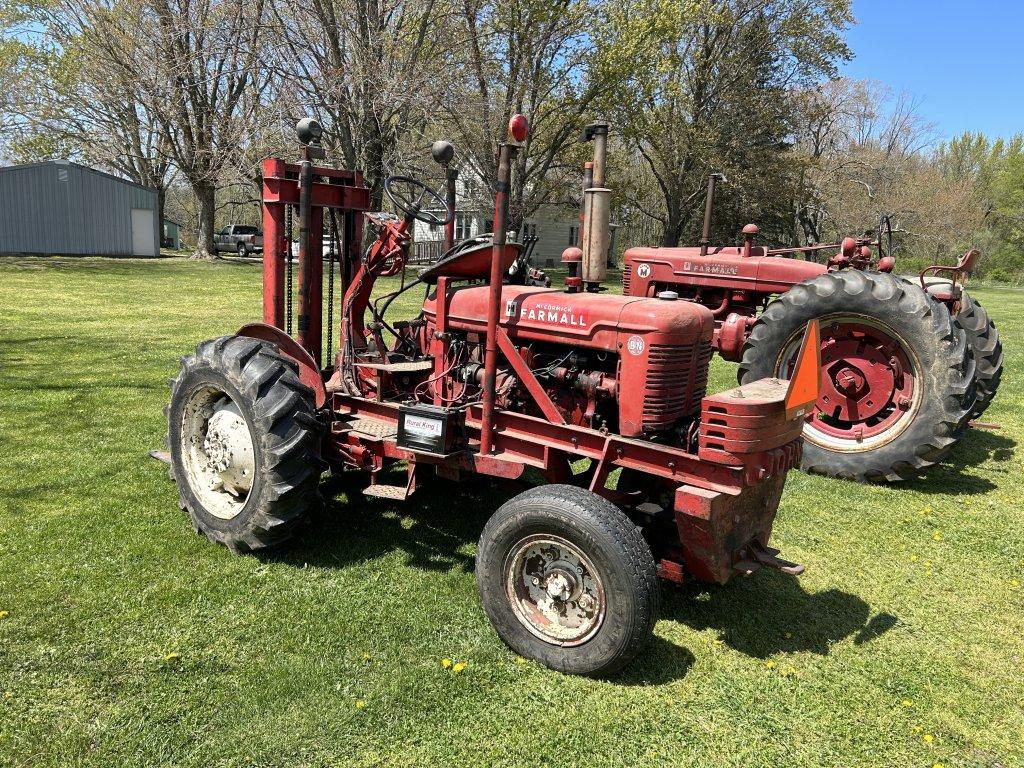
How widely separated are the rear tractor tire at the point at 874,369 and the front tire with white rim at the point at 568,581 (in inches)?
135

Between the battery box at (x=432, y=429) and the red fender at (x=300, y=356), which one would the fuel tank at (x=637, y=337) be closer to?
the battery box at (x=432, y=429)

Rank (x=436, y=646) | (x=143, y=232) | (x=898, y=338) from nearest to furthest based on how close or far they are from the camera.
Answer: (x=436, y=646), (x=898, y=338), (x=143, y=232)

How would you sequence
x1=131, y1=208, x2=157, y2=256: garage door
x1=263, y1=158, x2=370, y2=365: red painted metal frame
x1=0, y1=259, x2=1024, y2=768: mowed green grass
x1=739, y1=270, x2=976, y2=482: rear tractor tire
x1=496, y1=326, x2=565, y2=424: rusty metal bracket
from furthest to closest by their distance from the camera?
x1=131, y1=208, x2=157, y2=256: garage door, x1=739, y1=270, x2=976, y2=482: rear tractor tire, x1=263, y1=158, x2=370, y2=365: red painted metal frame, x1=496, y1=326, x2=565, y2=424: rusty metal bracket, x1=0, y1=259, x2=1024, y2=768: mowed green grass

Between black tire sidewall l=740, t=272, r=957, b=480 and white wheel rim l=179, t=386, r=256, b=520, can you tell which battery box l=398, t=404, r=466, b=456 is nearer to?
white wheel rim l=179, t=386, r=256, b=520

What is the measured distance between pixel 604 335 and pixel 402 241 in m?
1.57

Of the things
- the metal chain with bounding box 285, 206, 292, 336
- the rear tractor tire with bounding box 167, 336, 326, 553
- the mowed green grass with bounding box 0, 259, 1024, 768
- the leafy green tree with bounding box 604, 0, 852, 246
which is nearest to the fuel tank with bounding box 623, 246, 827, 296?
the mowed green grass with bounding box 0, 259, 1024, 768

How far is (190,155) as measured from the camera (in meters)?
26.5

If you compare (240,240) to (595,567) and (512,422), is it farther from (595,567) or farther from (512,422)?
(595,567)

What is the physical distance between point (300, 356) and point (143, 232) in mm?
30871

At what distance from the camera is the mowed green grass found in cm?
271

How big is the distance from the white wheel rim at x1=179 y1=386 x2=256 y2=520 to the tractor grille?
7.03 feet

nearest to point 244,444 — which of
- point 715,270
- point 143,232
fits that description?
point 715,270

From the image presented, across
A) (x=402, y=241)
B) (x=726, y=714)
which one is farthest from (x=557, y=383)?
(x=726, y=714)

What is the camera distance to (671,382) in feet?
11.6
